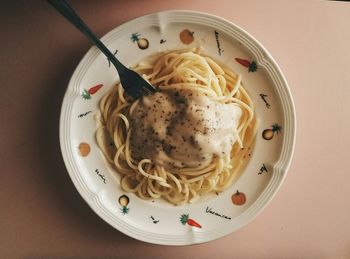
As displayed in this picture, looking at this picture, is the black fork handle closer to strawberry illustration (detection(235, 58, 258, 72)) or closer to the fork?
the fork

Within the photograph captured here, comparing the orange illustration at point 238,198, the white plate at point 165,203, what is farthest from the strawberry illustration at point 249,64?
the orange illustration at point 238,198

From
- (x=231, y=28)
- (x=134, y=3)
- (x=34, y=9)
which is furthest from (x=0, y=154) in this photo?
(x=231, y=28)

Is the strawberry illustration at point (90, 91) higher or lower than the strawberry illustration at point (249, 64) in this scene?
lower

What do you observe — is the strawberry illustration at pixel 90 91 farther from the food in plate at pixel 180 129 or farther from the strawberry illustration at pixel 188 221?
the strawberry illustration at pixel 188 221

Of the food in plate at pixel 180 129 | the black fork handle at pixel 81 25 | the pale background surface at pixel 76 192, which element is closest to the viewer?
the black fork handle at pixel 81 25

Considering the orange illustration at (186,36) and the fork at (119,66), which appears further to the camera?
the orange illustration at (186,36)

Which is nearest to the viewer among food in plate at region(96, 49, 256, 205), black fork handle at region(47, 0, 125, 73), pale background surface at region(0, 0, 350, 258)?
black fork handle at region(47, 0, 125, 73)

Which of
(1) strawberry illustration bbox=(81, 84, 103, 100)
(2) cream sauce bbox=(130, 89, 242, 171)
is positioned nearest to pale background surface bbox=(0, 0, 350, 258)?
(1) strawberry illustration bbox=(81, 84, 103, 100)
